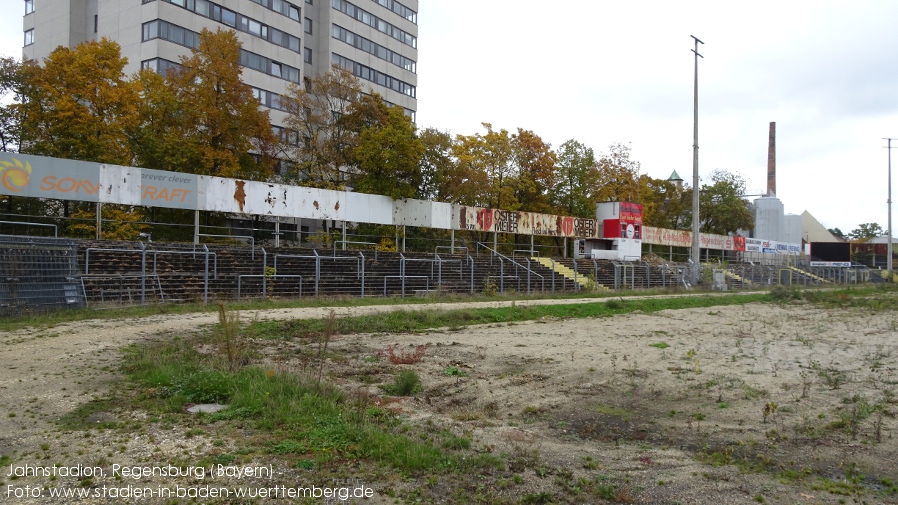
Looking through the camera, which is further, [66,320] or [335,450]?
[66,320]

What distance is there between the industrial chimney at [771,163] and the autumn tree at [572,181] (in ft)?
190

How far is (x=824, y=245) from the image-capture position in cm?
6681

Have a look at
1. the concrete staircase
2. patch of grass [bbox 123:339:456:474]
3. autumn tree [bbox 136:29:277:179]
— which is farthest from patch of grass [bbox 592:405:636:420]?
the concrete staircase

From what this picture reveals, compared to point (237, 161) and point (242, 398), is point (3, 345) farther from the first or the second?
point (237, 161)

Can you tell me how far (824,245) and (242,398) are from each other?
7215 centimetres

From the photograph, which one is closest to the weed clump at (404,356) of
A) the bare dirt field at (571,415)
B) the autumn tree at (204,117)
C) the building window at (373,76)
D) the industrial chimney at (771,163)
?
the bare dirt field at (571,415)

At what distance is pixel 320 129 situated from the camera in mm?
44500

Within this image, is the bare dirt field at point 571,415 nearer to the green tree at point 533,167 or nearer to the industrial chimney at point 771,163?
the green tree at point 533,167

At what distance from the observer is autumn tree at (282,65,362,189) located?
43.6m

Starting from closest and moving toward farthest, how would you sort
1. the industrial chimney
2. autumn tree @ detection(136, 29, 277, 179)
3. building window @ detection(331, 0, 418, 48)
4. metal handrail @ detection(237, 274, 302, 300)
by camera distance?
metal handrail @ detection(237, 274, 302, 300), autumn tree @ detection(136, 29, 277, 179), building window @ detection(331, 0, 418, 48), the industrial chimney

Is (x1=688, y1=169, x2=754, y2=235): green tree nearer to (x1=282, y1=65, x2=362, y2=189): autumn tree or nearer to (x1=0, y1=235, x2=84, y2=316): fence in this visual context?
(x1=282, y1=65, x2=362, y2=189): autumn tree

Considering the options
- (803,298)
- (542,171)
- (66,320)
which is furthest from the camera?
(542,171)

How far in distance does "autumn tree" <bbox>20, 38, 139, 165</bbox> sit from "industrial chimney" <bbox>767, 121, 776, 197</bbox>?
9267 cm

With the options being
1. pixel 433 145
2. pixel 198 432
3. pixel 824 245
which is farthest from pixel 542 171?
pixel 198 432
